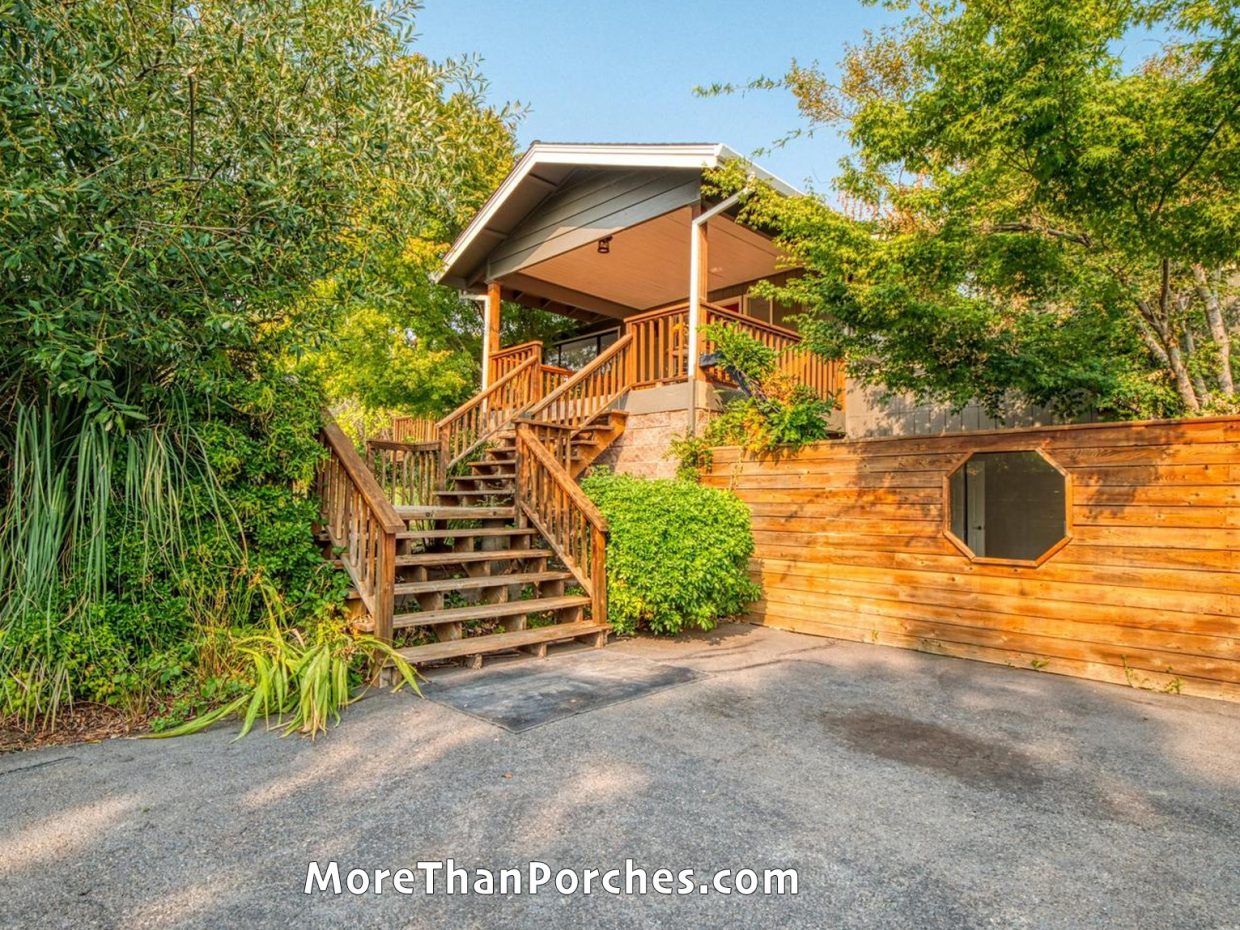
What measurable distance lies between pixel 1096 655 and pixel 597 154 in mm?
7224

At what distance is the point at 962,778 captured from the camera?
2957mm

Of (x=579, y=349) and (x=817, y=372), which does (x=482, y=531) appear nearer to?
(x=817, y=372)

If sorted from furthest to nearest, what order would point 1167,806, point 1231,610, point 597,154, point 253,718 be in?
point 597,154, point 1231,610, point 253,718, point 1167,806

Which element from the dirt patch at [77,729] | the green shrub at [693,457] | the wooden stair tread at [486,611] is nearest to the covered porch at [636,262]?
the green shrub at [693,457]

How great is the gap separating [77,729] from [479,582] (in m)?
2.57

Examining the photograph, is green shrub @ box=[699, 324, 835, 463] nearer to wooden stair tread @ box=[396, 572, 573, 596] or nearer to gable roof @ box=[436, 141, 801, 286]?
gable roof @ box=[436, 141, 801, 286]

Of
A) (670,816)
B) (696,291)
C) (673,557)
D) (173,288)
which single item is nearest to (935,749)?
(670,816)

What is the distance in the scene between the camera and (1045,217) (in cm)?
545

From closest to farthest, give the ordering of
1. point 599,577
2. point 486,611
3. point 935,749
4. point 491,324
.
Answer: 1. point 935,749
2. point 486,611
3. point 599,577
4. point 491,324

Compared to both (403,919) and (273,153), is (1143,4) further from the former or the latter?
(403,919)

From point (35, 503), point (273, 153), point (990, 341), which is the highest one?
point (273, 153)

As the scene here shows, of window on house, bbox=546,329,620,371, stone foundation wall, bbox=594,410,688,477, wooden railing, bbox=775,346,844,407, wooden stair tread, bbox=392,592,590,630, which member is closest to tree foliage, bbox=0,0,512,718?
wooden stair tread, bbox=392,592,590,630

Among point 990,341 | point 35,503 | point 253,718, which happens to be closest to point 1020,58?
point 990,341

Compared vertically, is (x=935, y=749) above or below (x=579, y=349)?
below
